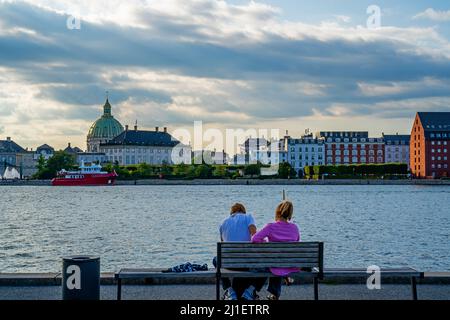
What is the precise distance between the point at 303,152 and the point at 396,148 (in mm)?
23201

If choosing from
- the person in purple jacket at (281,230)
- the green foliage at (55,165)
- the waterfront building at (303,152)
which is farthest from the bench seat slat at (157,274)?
the green foliage at (55,165)

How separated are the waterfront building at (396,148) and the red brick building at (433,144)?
1075 inches

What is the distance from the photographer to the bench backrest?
1031 centimetres

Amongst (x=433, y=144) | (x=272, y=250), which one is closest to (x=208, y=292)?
(x=272, y=250)

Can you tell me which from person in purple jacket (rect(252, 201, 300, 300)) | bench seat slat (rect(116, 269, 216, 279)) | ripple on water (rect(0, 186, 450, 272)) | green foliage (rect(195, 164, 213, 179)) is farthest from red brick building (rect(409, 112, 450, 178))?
bench seat slat (rect(116, 269, 216, 279))

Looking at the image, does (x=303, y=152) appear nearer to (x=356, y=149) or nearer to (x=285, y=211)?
(x=356, y=149)

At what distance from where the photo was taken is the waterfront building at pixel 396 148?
177 meters

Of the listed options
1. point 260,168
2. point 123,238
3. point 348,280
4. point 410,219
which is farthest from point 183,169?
point 348,280

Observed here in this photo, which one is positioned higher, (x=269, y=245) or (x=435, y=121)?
(x=435, y=121)

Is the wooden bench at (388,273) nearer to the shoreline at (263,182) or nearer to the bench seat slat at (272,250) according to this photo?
the bench seat slat at (272,250)

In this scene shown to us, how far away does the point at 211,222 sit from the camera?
44.4 meters

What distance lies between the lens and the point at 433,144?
145m
